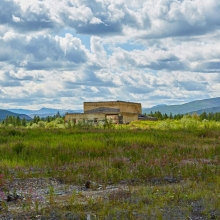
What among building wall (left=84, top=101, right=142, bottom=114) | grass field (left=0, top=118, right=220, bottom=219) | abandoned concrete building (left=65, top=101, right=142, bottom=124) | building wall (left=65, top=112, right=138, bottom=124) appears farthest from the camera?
building wall (left=84, top=101, right=142, bottom=114)

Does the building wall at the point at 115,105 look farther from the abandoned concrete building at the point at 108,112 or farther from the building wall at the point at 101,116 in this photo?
the building wall at the point at 101,116

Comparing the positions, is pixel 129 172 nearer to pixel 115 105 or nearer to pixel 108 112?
pixel 108 112

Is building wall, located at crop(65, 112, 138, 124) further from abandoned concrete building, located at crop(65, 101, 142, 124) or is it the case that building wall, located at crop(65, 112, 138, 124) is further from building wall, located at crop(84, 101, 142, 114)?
building wall, located at crop(84, 101, 142, 114)

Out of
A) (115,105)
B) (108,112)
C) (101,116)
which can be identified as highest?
(115,105)

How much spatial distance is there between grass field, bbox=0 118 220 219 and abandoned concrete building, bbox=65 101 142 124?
4183 centimetres

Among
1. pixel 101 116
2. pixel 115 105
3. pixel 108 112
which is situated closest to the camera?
pixel 101 116

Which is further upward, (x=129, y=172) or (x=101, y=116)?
(x=101, y=116)

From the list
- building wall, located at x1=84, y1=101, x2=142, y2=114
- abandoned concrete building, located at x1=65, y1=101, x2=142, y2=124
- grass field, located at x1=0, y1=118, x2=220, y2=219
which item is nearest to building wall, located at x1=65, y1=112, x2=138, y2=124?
abandoned concrete building, located at x1=65, y1=101, x2=142, y2=124

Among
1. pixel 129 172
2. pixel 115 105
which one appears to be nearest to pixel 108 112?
pixel 115 105

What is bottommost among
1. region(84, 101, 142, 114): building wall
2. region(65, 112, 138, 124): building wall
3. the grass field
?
the grass field

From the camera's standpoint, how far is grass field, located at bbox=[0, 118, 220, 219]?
8.70 m

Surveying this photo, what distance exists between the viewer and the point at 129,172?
1345 centimetres

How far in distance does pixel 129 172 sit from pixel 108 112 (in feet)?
191

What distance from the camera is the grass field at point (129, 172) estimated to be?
8.70 meters
